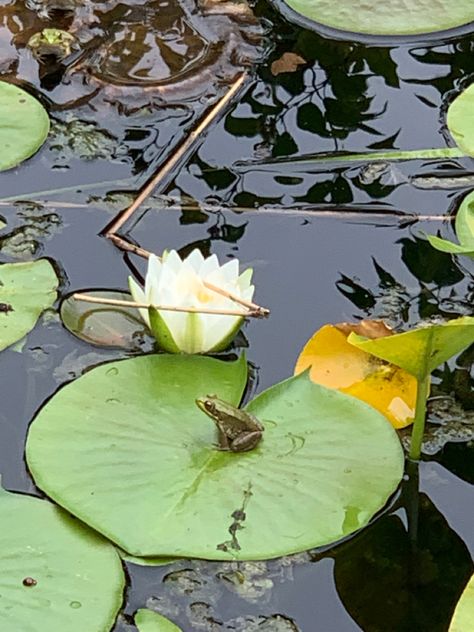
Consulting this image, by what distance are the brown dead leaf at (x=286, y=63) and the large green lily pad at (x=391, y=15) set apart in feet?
0.52

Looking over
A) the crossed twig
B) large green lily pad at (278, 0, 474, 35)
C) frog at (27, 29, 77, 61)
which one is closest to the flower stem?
the crossed twig

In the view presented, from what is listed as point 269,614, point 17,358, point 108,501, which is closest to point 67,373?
point 17,358

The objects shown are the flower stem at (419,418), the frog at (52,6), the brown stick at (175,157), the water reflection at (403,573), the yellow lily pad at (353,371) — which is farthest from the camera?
the frog at (52,6)

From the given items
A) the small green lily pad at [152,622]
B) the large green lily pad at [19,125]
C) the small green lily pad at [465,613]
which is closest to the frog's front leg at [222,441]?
the small green lily pad at [152,622]

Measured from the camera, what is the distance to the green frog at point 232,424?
157cm

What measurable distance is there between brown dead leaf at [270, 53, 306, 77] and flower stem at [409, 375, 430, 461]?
49.4 inches

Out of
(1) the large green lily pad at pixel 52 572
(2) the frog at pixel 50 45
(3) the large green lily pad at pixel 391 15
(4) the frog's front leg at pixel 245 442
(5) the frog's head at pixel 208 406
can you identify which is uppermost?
(3) the large green lily pad at pixel 391 15

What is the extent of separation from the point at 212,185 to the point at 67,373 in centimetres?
62

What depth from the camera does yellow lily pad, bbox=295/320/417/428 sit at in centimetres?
174

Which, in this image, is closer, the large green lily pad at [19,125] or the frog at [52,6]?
the large green lily pad at [19,125]

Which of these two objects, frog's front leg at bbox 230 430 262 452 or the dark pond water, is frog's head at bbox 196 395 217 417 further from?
the dark pond water

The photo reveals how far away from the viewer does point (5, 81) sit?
251cm

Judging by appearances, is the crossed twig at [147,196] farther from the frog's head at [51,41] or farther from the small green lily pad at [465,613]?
the small green lily pad at [465,613]

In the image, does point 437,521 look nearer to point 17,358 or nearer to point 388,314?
point 388,314
